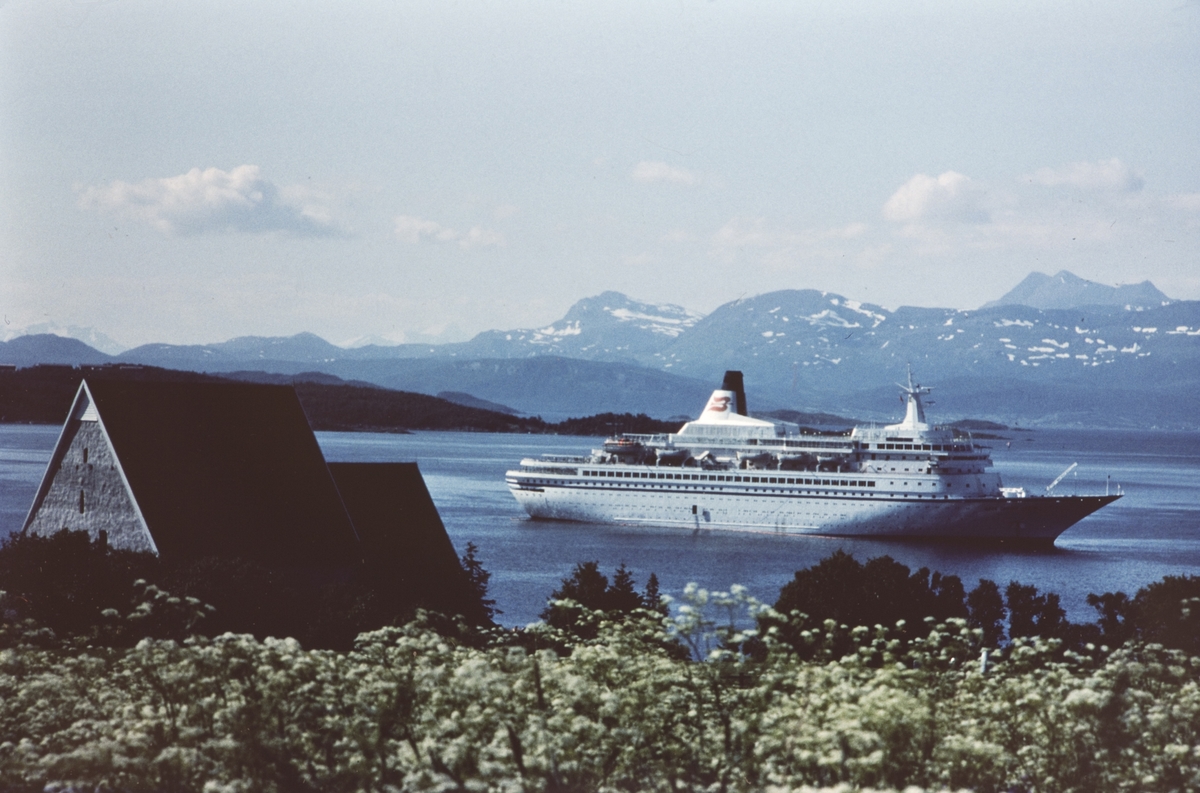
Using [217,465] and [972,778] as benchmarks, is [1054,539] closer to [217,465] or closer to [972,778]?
[217,465]

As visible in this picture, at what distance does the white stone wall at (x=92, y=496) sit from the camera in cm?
1759

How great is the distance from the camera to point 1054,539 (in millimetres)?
60469

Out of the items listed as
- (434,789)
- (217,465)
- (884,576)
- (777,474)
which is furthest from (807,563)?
(434,789)

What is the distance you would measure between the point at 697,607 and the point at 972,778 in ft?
8.03

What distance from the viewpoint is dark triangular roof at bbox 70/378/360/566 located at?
1758cm

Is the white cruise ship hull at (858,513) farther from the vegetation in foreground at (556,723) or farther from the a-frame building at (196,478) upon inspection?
the vegetation in foreground at (556,723)

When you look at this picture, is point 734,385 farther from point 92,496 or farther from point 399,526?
point 92,496

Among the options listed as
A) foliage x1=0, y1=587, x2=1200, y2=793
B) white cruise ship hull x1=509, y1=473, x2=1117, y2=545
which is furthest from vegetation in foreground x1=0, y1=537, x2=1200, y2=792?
white cruise ship hull x1=509, y1=473, x2=1117, y2=545

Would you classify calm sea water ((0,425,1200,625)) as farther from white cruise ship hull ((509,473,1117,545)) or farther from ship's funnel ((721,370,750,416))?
ship's funnel ((721,370,750,416))

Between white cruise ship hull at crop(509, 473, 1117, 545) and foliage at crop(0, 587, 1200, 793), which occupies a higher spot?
foliage at crop(0, 587, 1200, 793)

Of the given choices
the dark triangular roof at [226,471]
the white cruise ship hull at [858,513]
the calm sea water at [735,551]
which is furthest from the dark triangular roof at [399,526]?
the white cruise ship hull at [858,513]

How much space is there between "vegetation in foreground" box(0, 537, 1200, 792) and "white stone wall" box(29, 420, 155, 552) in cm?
771

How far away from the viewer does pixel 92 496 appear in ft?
58.7

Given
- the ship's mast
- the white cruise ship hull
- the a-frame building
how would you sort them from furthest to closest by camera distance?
the ship's mast < the white cruise ship hull < the a-frame building
